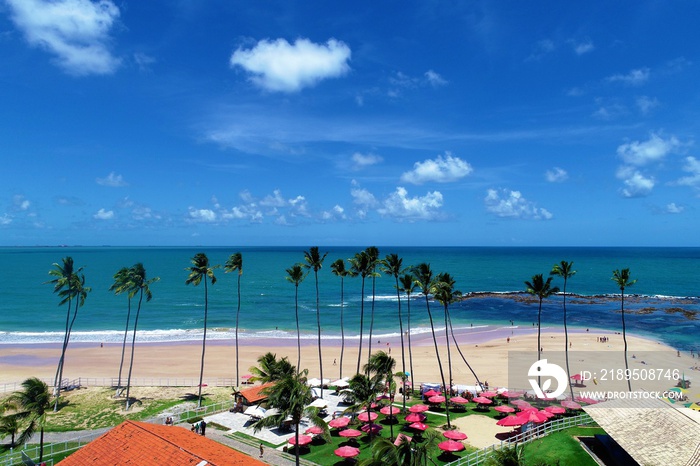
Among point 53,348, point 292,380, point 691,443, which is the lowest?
point 53,348

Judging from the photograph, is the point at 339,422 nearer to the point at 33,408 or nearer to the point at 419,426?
the point at 419,426

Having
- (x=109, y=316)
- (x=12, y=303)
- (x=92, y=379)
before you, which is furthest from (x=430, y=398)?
(x=12, y=303)

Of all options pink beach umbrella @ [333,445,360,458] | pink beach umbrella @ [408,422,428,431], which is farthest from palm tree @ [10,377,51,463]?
pink beach umbrella @ [408,422,428,431]

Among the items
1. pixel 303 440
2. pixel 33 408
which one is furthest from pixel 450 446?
pixel 33 408

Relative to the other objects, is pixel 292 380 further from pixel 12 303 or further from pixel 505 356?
pixel 12 303

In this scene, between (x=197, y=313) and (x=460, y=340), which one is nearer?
(x=460, y=340)

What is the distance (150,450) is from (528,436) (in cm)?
2275

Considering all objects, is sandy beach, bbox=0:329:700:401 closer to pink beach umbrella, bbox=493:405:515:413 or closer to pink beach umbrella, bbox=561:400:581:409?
pink beach umbrella, bbox=493:405:515:413

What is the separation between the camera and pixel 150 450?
19766mm

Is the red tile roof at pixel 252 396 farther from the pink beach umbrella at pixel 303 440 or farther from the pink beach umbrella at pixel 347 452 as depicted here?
the pink beach umbrella at pixel 347 452

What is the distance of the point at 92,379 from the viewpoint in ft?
163

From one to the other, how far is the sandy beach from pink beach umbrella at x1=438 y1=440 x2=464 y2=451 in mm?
23873

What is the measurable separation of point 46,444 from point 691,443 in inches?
1470

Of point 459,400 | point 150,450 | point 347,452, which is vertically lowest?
point 459,400
